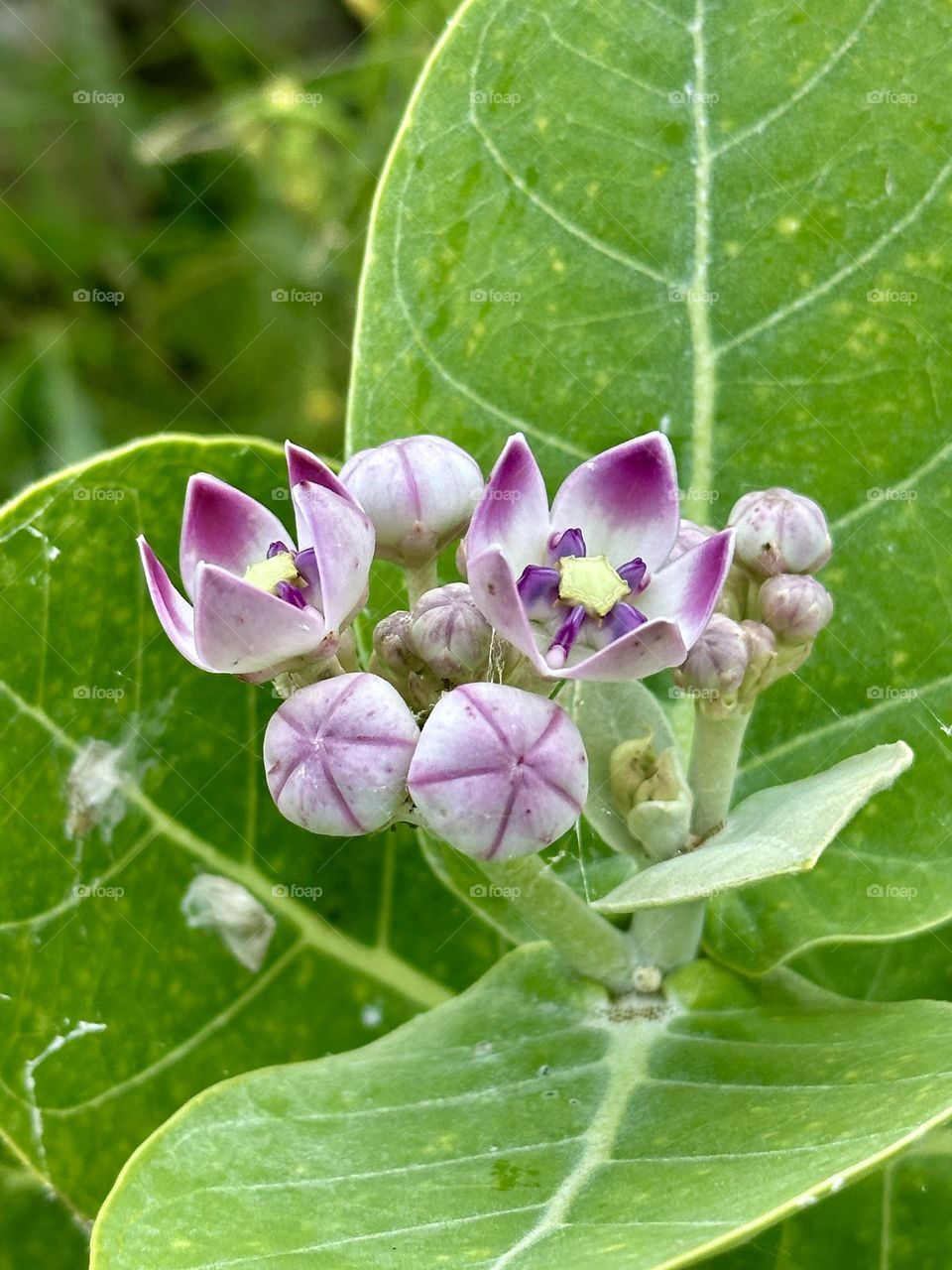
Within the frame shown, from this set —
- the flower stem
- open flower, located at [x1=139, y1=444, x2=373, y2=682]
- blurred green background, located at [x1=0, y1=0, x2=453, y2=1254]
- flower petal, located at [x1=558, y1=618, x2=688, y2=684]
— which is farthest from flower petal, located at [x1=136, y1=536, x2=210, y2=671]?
blurred green background, located at [x1=0, y1=0, x2=453, y2=1254]

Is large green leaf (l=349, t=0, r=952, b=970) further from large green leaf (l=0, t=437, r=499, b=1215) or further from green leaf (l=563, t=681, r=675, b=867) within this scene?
large green leaf (l=0, t=437, r=499, b=1215)

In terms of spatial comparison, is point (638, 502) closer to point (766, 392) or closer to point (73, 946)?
point (766, 392)

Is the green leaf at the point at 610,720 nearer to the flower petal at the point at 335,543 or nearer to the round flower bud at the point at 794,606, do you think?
the round flower bud at the point at 794,606

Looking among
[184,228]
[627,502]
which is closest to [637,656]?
[627,502]

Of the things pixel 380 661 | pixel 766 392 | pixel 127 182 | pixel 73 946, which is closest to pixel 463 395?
pixel 766 392

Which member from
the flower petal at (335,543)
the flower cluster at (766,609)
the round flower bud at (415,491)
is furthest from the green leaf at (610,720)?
the flower petal at (335,543)

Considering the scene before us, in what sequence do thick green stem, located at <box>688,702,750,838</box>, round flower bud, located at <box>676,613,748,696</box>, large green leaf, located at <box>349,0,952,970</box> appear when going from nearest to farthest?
round flower bud, located at <box>676,613,748,696</box> < thick green stem, located at <box>688,702,750,838</box> < large green leaf, located at <box>349,0,952,970</box>
